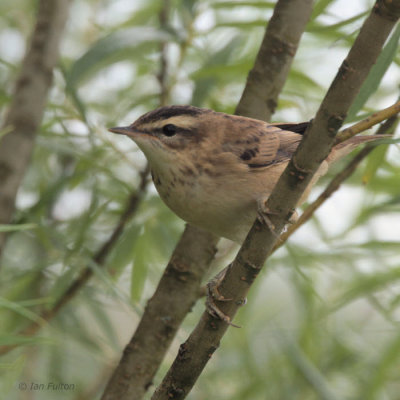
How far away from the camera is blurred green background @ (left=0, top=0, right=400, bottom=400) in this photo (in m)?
2.30

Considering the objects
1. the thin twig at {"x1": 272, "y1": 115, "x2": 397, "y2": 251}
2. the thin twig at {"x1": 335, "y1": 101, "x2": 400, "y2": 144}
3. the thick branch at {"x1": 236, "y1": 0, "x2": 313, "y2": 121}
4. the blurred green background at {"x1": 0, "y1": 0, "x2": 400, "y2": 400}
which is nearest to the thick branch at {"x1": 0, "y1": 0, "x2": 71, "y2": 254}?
the blurred green background at {"x1": 0, "y1": 0, "x2": 400, "y2": 400}

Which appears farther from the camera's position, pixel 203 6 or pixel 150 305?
pixel 203 6

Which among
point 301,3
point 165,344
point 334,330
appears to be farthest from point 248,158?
point 334,330

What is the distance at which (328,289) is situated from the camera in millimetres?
3287

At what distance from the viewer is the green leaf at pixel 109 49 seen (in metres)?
1.99

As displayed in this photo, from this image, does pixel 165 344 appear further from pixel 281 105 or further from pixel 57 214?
pixel 57 214

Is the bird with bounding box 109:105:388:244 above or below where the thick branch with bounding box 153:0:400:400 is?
above

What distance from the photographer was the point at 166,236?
2447mm

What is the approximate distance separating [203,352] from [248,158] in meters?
0.70

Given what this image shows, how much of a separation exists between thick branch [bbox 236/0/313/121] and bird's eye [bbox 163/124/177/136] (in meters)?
0.31

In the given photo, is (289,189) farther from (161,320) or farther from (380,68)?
(161,320)

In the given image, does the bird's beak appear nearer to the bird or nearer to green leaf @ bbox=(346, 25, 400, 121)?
the bird

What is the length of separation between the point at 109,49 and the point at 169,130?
362 millimetres

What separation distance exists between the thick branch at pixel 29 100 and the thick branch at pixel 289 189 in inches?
40.7
